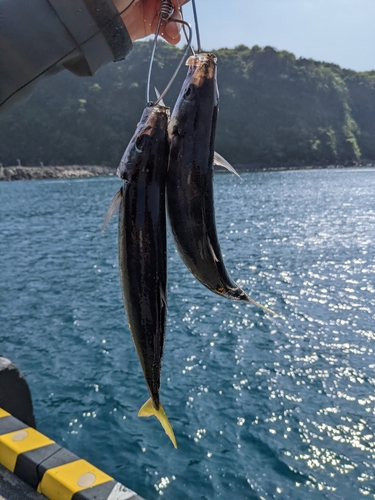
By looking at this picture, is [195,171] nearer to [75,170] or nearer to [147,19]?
[147,19]

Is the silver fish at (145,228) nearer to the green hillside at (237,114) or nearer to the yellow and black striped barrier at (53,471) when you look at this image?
the yellow and black striped barrier at (53,471)

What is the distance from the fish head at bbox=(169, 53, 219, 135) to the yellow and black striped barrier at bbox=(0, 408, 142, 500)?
4217 millimetres

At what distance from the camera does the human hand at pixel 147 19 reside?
10.0 ft

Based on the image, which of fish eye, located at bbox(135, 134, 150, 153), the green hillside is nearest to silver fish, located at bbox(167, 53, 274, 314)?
fish eye, located at bbox(135, 134, 150, 153)

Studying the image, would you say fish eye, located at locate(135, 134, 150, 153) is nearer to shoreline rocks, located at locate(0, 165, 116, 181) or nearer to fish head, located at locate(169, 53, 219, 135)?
fish head, located at locate(169, 53, 219, 135)

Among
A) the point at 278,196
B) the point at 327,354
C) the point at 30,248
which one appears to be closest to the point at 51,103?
the point at 278,196

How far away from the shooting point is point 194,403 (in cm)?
1078

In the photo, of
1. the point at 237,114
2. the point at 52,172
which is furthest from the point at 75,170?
the point at 237,114

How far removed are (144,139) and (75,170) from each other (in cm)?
11561

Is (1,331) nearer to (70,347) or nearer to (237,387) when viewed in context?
(70,347)

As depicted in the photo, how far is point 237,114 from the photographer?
139 metres

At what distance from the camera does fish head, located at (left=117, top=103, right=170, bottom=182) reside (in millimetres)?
2428

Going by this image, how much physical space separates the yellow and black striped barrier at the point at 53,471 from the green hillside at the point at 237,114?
346 feet

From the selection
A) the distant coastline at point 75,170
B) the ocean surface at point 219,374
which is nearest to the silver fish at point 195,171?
the ocean surface at point 219,374
